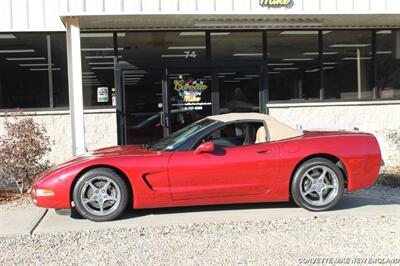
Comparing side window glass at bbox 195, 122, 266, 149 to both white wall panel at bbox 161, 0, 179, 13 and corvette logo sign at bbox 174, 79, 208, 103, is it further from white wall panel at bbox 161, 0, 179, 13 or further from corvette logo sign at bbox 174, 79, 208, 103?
corvette logo sign at bbox 174, 79, 208, 103

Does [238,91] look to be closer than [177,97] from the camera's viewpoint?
No

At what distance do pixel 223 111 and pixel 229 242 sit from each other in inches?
239

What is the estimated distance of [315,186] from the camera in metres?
6.99

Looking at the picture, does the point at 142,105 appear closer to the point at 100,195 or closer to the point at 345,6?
the point at 345,6

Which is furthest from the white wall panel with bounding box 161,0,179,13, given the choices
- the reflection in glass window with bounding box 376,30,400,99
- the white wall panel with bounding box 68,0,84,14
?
the reflection in glass window with bounding box 376,30,400,99

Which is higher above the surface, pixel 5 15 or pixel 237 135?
pixel 5 15

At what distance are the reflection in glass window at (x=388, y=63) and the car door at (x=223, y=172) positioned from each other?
20.1 ft

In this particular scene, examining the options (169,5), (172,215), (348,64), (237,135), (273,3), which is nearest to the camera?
(172,215)

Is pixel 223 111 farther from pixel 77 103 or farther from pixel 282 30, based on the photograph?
pixel 77 103

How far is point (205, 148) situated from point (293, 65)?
5597 mm

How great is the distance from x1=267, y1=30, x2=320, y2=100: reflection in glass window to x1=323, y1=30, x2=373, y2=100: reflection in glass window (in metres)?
0.29

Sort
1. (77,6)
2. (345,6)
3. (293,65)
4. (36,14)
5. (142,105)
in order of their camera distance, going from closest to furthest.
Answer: (77,6), (345,6), (36,14), (142,105), (293,65)

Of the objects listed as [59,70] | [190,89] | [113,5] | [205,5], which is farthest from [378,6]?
[59,70]

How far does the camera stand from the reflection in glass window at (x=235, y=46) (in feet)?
37.6
